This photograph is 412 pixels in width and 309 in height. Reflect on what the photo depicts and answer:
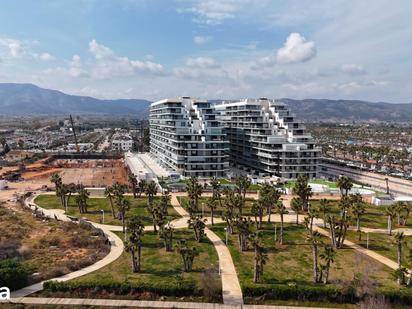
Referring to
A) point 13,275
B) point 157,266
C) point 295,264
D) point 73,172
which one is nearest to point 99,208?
point 157,266

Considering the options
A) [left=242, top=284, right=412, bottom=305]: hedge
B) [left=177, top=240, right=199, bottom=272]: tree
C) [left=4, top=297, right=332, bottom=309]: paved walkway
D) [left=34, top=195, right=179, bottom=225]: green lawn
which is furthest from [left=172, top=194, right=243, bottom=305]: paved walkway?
[left=34, top=195, right=179, bottom=225]: green lawn

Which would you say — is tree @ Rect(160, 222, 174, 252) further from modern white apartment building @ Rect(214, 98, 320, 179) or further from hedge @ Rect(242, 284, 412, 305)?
modern white apartment building @ Rect(214, 98, 320, 179)

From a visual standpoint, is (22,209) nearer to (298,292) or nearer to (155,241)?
(155,241)

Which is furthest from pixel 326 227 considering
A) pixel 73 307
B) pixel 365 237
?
pixel 73 307

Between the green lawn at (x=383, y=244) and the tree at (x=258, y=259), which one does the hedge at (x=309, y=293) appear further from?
the green lawn at (x=383, y=244)

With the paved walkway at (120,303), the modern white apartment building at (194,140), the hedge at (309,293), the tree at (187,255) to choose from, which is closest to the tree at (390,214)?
the hedge at (309,293)

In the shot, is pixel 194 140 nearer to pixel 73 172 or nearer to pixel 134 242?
pixel 73 172

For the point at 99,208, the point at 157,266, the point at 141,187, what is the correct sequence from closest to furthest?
the point at 157,266, the point at 99,208, the point at 141,187
